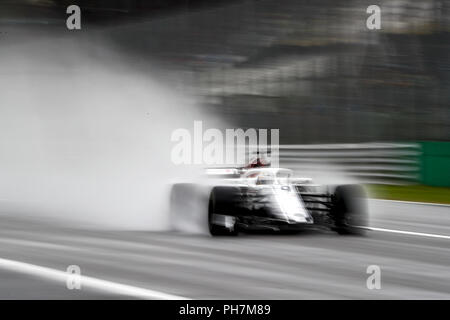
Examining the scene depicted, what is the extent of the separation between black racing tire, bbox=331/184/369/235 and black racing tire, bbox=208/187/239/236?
98 cm

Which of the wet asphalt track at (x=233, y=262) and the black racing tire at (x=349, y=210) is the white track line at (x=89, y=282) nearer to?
the wet asphalt track at (x=233, y=262)

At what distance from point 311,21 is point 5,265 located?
47.2ft

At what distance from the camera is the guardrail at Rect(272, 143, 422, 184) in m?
16.4

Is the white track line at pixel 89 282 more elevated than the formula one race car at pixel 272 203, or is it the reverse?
the formula one race car at pixel 272 203

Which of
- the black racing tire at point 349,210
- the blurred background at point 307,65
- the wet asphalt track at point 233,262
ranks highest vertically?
the blurred background at point 307,65

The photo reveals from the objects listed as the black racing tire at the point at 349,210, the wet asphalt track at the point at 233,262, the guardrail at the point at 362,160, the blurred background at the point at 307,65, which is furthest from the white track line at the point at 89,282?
the blurred background at the point at 307,65

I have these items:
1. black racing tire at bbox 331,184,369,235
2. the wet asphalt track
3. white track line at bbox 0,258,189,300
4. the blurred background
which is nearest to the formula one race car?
black racing tire at bbox 331,184,369,235

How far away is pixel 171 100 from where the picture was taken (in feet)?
72.2

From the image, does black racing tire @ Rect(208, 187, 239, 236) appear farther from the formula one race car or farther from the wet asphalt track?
the wet asphalt track

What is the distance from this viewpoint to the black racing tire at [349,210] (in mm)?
9016

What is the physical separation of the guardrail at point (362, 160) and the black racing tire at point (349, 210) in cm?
742

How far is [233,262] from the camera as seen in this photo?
7207mm
